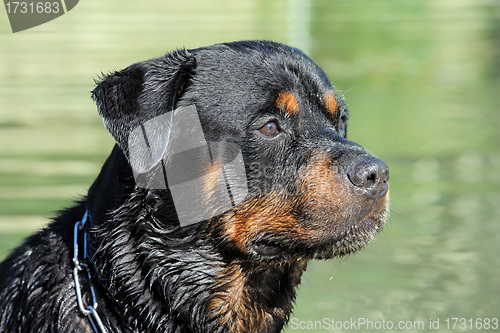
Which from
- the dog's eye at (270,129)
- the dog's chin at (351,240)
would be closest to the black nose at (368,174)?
the dog's chin at (351,240)

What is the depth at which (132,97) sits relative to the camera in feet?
11.4

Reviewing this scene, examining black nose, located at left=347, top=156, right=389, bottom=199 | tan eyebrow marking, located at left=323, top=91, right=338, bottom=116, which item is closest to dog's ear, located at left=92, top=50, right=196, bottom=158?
tan eyebrow marking, located at left=323, top=91, right=338, bottom=116

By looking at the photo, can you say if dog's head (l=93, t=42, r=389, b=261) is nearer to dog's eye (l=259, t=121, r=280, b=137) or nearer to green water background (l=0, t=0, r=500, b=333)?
dog's eye (l=259, t=121, r=280, b=137)

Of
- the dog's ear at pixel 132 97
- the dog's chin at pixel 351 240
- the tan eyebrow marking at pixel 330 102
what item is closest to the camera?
the dog's ear at pixel 132 97

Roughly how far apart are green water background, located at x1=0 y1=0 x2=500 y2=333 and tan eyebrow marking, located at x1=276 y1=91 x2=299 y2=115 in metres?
0.93

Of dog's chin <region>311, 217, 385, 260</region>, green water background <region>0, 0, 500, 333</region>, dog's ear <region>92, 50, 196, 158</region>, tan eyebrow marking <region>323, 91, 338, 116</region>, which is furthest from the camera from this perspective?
green water background <region>0, 0, 500, 333</region>

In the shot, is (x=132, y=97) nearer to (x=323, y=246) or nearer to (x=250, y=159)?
(x=250, y=159)

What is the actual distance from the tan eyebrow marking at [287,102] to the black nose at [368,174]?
1.38ft

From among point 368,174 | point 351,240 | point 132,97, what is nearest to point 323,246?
point 351,240

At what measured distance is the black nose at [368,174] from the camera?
3434 millimetres

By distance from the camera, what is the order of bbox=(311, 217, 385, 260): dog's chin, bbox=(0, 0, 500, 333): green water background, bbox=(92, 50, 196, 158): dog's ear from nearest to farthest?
bbox=(92, 50, 196, 158): dog's ear → bbox=(311, 217, 385, 260): dog's chin → bbox=(0, 0, 500, 333): green water background

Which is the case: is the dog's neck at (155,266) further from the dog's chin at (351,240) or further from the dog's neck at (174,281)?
the dog's chin at (351,240)

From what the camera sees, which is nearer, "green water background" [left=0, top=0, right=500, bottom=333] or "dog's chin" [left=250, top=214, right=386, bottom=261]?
"dog's chin" [left=250, top=214, right=386, bottom=261]

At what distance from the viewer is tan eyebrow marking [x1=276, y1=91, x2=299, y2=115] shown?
3609 millimetres
